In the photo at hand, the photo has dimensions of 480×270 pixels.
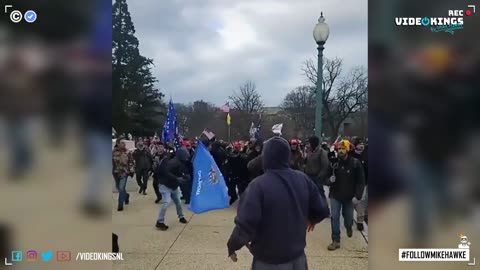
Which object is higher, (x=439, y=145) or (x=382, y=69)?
(x=382, y=69)

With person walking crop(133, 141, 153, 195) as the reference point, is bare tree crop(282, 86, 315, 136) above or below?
above

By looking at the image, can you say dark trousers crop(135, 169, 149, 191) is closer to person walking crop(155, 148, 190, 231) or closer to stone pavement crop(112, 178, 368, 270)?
stone pavement crop(112, 178, 368, 270)

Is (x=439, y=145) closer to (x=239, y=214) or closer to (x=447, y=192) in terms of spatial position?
(x=447, y=192)

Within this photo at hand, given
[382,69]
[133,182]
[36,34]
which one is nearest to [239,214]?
[382,69]

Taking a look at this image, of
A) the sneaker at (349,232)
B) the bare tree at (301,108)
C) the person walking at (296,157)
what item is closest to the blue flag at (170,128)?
the person walking at (296,157)

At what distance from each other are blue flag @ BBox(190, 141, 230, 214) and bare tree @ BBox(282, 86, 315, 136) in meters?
18.9

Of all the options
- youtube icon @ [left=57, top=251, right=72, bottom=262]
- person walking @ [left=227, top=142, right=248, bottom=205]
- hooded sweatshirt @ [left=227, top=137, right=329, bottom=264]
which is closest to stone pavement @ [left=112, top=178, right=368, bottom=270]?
youtube icon @ [left=57, top=251, right=72, bottom=262]

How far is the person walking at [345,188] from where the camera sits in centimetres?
589

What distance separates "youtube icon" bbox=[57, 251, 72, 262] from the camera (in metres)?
2.81

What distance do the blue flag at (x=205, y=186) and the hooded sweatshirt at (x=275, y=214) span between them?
4.18m

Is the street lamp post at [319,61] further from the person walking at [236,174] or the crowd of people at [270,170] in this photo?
the person walking at [236,174]

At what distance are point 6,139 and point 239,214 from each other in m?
1.56

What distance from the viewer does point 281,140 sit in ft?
10.3

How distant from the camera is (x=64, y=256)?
9.25ft
